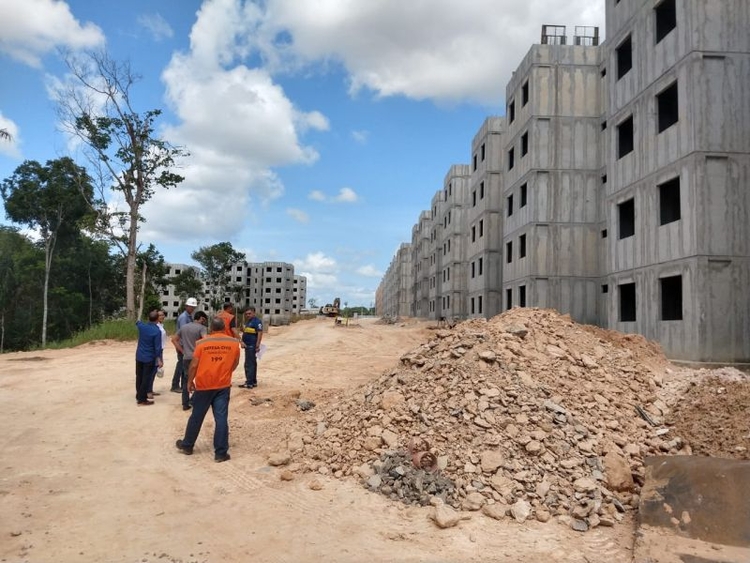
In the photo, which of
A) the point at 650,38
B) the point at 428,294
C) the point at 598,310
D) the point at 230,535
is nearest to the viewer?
the point at 230,535

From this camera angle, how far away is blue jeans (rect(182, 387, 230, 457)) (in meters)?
6.11

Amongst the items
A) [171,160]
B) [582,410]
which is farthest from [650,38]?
[171,160]

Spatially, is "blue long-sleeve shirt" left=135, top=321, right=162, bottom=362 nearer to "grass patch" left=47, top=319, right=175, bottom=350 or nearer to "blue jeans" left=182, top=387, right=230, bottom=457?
"blue jeans" left=182, top=387, right=230, bottom=457

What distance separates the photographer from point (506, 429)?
19.0 ft

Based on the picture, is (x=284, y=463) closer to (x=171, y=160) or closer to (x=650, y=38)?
(x=650, y=38)

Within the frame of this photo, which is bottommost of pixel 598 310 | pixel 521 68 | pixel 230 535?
pixel 230 535

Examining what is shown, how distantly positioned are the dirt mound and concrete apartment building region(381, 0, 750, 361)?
Answer: 15.5ft

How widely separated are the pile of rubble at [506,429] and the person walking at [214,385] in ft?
3.09

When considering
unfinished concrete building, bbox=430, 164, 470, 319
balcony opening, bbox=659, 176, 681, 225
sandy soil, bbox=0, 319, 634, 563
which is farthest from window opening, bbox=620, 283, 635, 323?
unfinished concrete building, bbox=430, 164, 470, 319

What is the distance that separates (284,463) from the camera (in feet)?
19.8

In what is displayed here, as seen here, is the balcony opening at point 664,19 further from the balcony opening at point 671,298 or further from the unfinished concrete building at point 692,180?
the balcony opening at point 671,298

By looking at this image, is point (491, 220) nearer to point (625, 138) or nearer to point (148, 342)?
point (625, 138)

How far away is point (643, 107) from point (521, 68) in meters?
10.6

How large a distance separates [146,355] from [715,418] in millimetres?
8256
